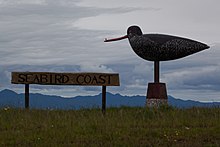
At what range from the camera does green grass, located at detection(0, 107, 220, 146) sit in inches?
383

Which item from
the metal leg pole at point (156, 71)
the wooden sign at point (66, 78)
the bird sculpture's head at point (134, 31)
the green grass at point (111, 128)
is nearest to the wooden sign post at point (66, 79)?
the wooden sign at point (66, 78)

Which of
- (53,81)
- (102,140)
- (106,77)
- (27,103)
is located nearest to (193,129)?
(102,140)

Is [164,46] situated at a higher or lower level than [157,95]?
higher

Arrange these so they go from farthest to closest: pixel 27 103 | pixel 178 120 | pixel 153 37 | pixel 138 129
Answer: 1. pixel 153 37
2. pixel 27 103
3. pixel 178 120
4. pixel 138 129

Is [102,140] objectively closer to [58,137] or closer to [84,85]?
[58,137]

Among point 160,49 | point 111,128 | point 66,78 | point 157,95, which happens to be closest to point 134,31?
point 160,49

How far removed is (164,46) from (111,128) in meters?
6.56

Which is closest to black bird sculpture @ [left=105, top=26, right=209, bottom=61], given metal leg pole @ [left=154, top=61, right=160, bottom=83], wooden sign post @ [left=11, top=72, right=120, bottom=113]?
metal leg pole @ [left=154, top=61, right=160, bottom=83]

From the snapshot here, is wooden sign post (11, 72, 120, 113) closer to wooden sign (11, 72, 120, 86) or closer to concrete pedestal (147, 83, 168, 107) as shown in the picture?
wooden sign (11, 72, 120, 86)

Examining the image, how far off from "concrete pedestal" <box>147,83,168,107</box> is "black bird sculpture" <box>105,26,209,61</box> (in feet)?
3.00

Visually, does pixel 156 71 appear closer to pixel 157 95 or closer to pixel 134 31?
pixel 157 95

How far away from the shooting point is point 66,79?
50.3ft

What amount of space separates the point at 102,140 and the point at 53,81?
5963mm

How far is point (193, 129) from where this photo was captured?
11.0 meters
